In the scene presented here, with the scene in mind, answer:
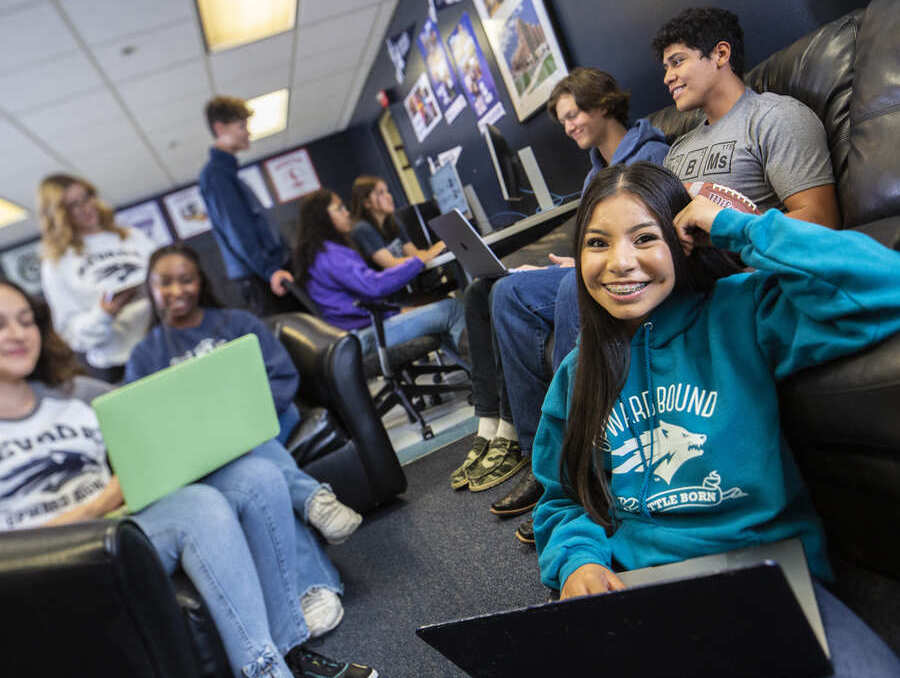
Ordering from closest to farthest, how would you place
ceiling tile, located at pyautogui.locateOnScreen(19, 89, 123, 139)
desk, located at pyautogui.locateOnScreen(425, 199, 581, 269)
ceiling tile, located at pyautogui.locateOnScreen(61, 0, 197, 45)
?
desk, located at pyautogui.locateOnScreen(425, 199, 581, 269) → ceiling tile, located at pyautogui.locateOnScreen(61, 0, 197, 45) → ceiling tile, located at pyautogui.locateOnScreen(19, 89, 123, 139)

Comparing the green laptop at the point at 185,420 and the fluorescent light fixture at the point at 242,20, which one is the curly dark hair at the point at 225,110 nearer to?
the fluorescent light fixture at the point at 242,20

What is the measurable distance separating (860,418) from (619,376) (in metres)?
0.29

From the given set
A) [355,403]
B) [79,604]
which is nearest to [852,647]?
[79,604]

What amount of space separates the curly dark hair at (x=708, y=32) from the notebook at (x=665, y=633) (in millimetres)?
1454

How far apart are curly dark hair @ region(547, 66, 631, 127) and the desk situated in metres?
0.45

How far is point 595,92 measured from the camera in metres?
2.28

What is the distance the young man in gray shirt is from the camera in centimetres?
141

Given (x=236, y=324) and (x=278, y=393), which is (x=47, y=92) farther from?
(x=278, y=393)

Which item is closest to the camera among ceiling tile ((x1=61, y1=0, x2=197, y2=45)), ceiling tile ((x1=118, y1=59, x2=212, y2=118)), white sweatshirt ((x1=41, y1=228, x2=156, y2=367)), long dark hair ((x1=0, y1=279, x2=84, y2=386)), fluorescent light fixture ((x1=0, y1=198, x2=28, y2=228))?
long dark hair ((x1=0, y1=279, x2=84, y2=386))

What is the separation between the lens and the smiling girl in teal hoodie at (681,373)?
0.71 meters

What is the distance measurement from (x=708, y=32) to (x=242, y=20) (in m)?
3.65

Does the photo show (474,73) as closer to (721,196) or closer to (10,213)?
(721,196)

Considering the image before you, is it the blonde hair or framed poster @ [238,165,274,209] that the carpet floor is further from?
framed poster @ [238,165,274,209]

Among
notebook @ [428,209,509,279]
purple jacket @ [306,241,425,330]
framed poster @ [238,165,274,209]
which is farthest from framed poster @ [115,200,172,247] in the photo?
notebook @ [428,209,509,279]
